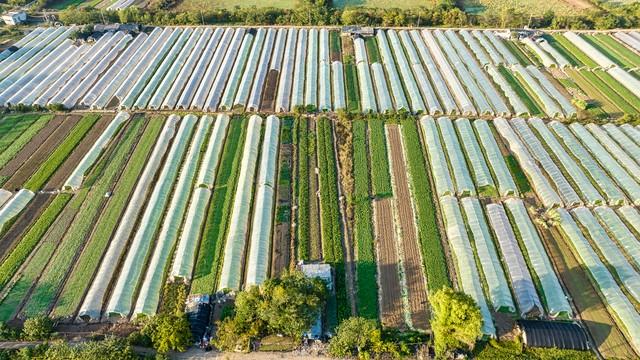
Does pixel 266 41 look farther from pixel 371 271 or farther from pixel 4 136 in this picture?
pixel 371 271

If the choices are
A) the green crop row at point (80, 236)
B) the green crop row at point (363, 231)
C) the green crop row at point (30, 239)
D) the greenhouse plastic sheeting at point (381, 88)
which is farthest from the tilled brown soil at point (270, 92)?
the green crop row at point (30, 239)

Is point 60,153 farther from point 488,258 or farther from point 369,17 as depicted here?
point 369,17

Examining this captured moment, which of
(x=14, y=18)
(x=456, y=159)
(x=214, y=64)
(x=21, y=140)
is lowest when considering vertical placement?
(x=456, y=159)

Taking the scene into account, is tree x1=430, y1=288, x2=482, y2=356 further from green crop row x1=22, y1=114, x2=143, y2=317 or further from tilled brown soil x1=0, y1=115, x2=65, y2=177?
tilled brown soil x1=0, y1=115, x2=65, y2=177

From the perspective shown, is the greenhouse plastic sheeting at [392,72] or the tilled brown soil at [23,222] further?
the greenhouse plastic sheeting at [392,72]

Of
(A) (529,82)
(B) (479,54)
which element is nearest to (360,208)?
(A) (529,82)

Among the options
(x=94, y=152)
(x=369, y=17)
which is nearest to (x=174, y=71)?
(x=94, y=152)

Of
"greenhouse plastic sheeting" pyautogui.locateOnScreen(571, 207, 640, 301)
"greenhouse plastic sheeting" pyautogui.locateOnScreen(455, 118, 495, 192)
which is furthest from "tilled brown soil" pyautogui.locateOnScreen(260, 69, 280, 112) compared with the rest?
"greenhouse plastic sheeting" pyautogui.locateOnScreen(571, 207, 640, 301)

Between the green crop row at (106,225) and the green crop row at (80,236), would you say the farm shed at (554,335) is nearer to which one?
the green crop row at (106,225)
